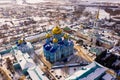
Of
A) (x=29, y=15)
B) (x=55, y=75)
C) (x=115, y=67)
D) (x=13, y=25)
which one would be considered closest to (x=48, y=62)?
(x=55, y=75)

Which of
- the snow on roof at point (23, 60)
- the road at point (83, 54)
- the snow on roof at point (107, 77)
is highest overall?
the snow on roof at point (23, 60)

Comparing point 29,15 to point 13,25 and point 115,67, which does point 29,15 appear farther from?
point 115,67

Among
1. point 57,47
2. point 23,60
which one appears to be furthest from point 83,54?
point 23,60

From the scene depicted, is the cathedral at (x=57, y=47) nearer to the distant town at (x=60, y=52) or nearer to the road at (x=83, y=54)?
the distant town at (x=60, y=52)

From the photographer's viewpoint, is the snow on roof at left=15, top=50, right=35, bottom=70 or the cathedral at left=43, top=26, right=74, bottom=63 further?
the cathedral at left=43, top=26, right=74, bottom=63

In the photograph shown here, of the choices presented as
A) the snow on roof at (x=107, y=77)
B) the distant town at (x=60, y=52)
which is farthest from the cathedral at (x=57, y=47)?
the snow on roof at (x=107, y=77)

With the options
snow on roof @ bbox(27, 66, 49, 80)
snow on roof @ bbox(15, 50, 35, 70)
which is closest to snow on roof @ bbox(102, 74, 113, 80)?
snow on roof @ bbox(27, 66, 49, 80)

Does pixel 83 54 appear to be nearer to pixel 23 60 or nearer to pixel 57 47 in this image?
pixel 57 47

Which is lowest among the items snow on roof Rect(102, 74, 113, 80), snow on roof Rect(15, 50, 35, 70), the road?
snow on roof Rect(102, 74, 113, 80)

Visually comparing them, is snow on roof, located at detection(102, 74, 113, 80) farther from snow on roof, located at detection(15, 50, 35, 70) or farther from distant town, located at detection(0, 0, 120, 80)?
snow on roof, located at detection(15, 50, 35, 70)
